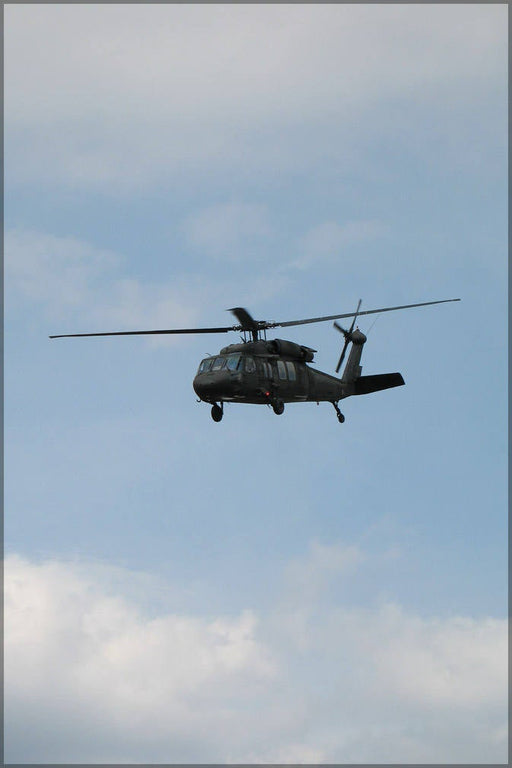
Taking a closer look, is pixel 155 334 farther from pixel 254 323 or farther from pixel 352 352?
pixel 352 352

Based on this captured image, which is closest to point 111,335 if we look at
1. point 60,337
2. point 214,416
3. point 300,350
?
point 60,337

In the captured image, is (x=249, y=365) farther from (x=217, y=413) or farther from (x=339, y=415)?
(x=339, y=415)

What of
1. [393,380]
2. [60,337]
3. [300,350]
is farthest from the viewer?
[393,380]

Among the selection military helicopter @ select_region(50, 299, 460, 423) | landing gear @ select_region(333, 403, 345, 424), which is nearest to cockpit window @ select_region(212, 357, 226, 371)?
military helicopter @ select_region(50, 299, 460, 423)

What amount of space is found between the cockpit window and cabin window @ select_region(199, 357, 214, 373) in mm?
273

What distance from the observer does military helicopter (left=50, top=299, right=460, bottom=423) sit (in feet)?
174

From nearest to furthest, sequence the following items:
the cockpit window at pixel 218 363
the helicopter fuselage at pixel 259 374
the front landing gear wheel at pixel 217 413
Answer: the helicopter fuselage at pixel 259 374 < the cockpit window at pixel 218 363 < the front landing gear wheel at pixel 217 413

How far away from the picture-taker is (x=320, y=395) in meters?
61.0

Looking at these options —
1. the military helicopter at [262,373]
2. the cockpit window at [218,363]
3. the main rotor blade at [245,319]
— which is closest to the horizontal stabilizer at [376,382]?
the military helicopter at [262,373]

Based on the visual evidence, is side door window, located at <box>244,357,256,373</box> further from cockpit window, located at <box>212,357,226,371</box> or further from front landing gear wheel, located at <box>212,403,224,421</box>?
front landing gear wheel, located at <box>212,403,224,421</box>

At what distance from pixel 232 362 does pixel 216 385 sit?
1.71 meters

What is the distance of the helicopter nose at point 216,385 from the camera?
173 feet

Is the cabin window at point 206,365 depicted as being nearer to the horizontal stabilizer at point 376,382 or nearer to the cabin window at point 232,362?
the cabin window at point 232,362

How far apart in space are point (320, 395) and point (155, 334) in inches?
446
